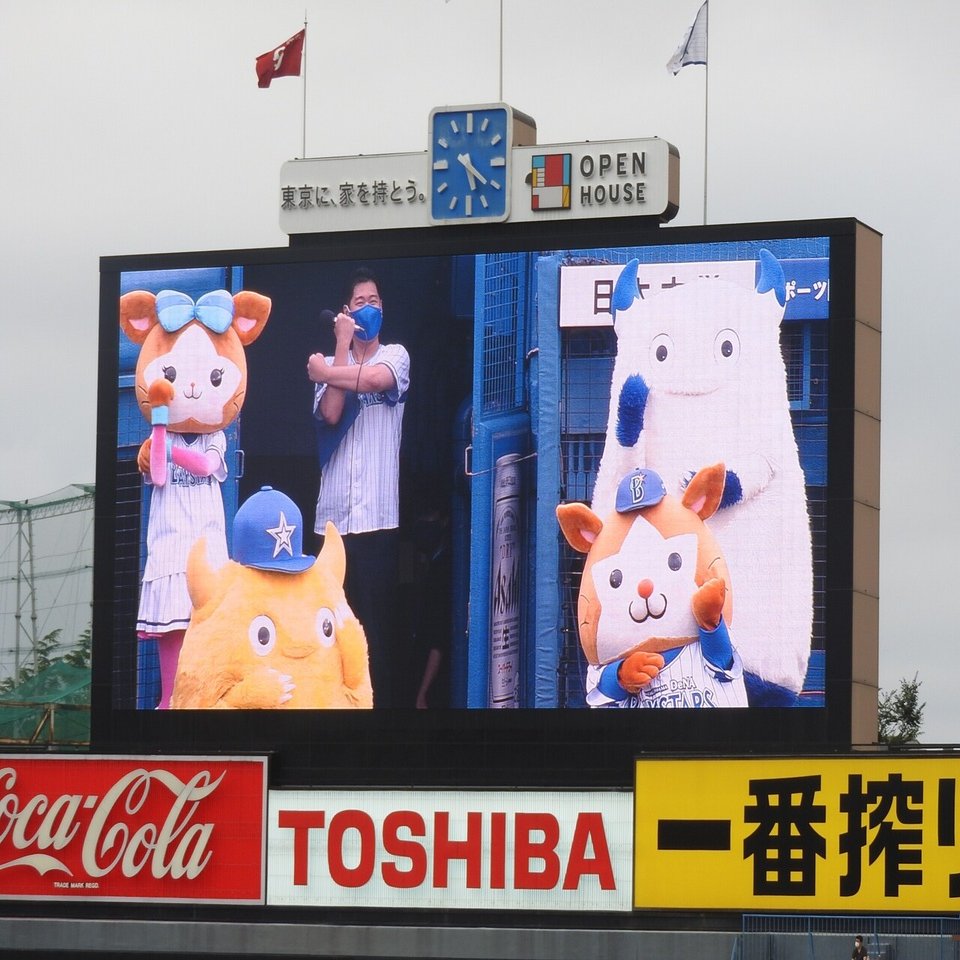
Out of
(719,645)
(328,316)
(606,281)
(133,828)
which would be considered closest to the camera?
(719,645)

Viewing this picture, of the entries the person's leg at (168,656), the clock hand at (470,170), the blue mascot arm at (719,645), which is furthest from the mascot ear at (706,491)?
the person's leg at (168,656)

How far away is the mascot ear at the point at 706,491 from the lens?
4453 cm

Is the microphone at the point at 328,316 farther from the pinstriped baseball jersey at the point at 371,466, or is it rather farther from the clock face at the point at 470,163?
the clock face at the point at 470,163

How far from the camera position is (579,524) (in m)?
45.1

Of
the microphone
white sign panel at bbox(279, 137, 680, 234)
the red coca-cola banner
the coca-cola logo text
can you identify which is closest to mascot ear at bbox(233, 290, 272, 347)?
the microphone

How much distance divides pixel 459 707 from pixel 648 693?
11.9 feet

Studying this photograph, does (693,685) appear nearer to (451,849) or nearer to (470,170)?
(451,849)

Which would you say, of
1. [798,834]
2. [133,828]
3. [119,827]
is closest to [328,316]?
[133,828]

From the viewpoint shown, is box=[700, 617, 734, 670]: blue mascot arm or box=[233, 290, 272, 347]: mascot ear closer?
box=[700, 617, 734, 670]: blue mascot arm

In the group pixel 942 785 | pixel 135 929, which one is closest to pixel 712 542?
pixel 942 785

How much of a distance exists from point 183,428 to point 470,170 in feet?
24.4

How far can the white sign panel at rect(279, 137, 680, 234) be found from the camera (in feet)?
154

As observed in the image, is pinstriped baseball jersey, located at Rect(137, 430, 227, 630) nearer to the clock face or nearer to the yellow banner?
the clock face

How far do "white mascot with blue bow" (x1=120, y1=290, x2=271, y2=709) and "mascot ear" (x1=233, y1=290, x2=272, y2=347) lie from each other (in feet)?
0.06
